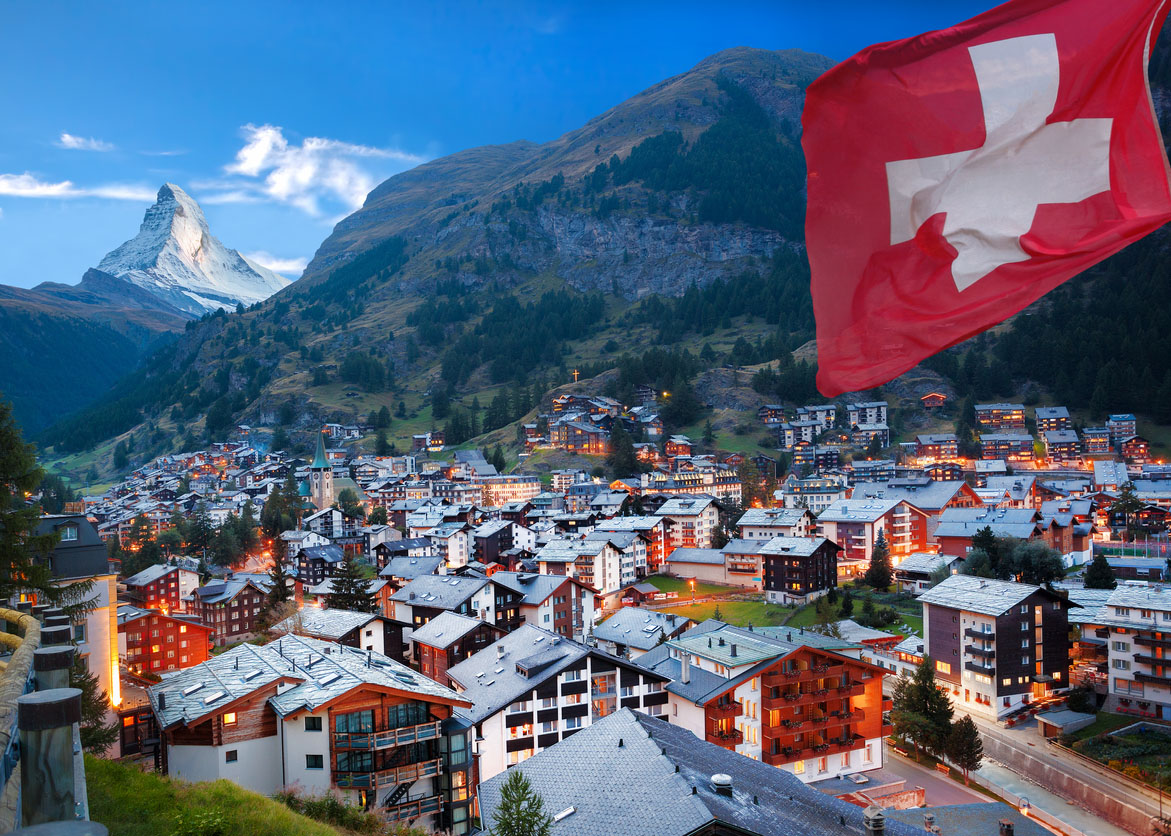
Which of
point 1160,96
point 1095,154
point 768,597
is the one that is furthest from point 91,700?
point 1160,96

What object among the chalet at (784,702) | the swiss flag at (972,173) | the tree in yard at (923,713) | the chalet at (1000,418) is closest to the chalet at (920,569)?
the tree in yard at (923,713)

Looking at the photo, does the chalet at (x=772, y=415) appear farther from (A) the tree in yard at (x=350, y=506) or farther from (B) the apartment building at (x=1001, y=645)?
(B) the apartment building at (x=1001, y=645)

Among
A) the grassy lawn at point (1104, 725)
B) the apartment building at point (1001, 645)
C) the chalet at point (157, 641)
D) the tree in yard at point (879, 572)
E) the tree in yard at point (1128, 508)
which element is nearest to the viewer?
the grassy lawn at point (1104, 725)

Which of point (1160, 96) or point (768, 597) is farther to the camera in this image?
point (1160, 96)

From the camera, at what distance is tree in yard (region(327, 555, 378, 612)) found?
158 ft

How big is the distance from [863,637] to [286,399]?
439ft

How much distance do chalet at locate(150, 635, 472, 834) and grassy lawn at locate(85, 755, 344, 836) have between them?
20.3 ft

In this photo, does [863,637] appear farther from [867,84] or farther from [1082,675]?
[867,84]

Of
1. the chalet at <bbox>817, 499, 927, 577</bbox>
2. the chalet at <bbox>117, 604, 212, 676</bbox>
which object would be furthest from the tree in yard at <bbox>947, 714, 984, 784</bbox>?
the chalet at <bbox>117, 604, 212, 676</bbox>

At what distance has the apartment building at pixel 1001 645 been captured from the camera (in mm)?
38062

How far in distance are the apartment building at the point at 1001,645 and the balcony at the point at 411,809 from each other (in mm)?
28911

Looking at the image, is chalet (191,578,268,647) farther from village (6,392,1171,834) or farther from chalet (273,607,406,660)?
chalet (273,607,406,660)

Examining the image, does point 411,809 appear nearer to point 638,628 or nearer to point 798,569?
point 638,628

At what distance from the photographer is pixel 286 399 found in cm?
15400
